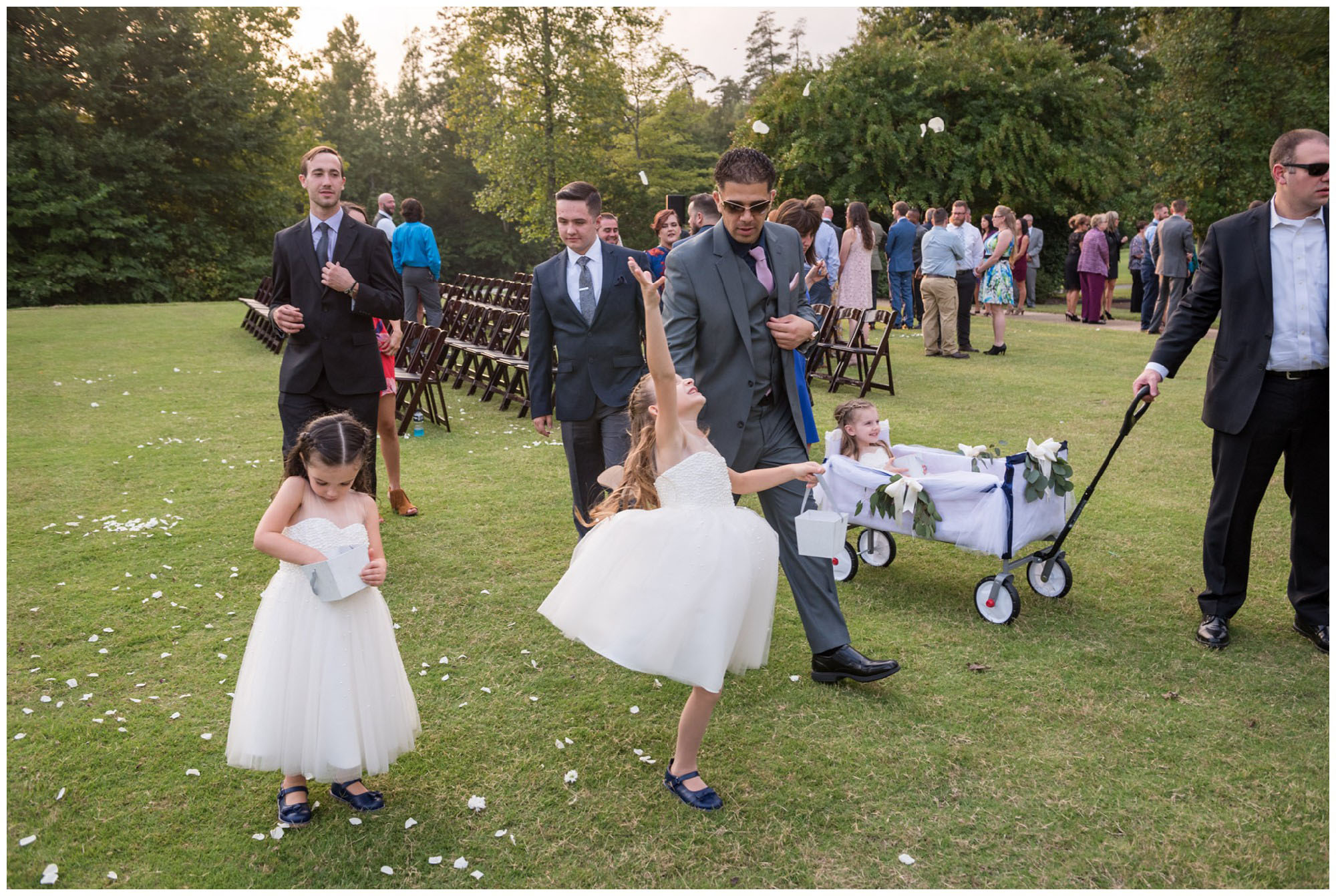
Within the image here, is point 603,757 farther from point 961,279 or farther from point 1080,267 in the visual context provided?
point 1080,267

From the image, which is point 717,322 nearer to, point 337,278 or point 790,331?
point 790,331

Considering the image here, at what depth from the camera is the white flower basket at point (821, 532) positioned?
3.19 metres

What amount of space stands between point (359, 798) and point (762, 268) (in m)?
2.44

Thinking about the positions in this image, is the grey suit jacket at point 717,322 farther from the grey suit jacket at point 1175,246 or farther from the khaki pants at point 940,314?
the grey suit jacket at point 1175,246

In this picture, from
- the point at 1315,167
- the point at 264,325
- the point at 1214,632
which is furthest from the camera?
the point at 264,325

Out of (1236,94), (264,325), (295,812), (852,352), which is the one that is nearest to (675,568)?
(295,812)

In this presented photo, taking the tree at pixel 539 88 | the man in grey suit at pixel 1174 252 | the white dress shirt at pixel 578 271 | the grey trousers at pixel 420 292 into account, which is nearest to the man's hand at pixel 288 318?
the white dress shirt at pixel 578 271

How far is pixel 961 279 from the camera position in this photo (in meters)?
14.4

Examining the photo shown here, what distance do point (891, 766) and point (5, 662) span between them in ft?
12.6

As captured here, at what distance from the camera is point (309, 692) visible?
3.07m

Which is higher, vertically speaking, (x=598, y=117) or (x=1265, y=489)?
Answer: (x=598, y=117)

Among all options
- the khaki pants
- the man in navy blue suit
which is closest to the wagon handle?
the khaki pants

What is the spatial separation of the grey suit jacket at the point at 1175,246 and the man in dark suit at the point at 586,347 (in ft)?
44.5

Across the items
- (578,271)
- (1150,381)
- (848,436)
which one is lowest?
(848,436)
